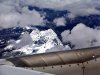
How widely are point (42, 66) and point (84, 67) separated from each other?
193 centimetres

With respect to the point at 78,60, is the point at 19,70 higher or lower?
lower

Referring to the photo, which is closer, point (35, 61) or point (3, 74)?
point (3, 74)

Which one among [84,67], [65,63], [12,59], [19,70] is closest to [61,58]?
[65,63]

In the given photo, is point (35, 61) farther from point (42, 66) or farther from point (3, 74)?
point (3, 74)

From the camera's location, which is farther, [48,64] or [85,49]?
[85,49]

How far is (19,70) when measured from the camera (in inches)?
305

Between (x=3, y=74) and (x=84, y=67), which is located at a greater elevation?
(x=84, y=67)

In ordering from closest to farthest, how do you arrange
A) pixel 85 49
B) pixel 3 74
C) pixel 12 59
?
pixel 3 74
pixel 12 59
pixel 85 49

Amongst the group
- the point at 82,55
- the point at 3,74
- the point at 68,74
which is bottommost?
the point at 3,74

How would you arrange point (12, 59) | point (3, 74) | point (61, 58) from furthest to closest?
point (61, 58) → point (12, 59) → point (3, 74)

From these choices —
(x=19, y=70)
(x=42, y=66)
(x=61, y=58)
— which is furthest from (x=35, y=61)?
(x=19, y=70)

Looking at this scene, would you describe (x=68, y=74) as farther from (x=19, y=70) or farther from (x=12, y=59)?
(x=19, y=70)

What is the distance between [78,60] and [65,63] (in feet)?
2.28

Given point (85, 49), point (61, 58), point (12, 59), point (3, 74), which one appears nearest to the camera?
point (3, 74)
